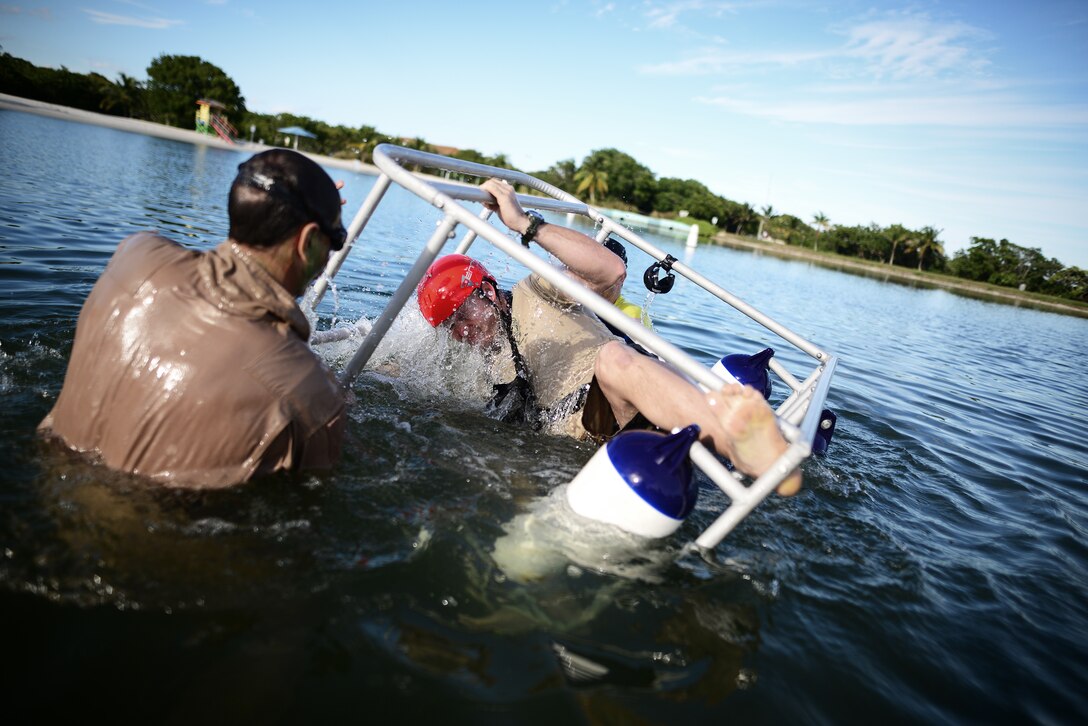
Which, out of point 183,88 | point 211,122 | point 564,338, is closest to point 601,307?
point 564,338

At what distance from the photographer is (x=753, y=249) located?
60.3m

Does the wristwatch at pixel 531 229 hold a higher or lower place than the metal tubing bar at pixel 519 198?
lower

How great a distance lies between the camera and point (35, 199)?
9.17 m

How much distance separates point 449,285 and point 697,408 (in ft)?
6.92

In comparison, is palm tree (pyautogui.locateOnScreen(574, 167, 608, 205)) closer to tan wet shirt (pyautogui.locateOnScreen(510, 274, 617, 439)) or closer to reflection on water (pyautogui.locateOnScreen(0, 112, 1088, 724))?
tan wet shirt (pyautogui.locateOnScreen(510, 274, 617, 439))

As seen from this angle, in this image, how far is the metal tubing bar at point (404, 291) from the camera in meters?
2.68

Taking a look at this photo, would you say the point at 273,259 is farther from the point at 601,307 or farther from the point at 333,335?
the point at 333,335

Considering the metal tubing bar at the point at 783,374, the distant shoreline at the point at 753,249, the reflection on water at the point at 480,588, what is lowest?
the reflection on water at the point at 480,588

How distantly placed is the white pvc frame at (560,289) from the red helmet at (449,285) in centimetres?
45

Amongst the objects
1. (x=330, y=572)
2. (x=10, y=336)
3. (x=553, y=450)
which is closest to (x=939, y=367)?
(x=553, y=450)

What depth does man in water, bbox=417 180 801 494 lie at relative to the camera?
10.2ft

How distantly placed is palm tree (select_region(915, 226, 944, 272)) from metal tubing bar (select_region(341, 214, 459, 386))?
324 feet

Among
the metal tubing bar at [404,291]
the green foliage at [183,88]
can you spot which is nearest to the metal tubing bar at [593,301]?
the metal tubing bar at [404,291]

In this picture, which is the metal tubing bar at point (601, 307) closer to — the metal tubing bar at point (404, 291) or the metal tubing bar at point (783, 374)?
the metal tubing bar at point (404, 291)
